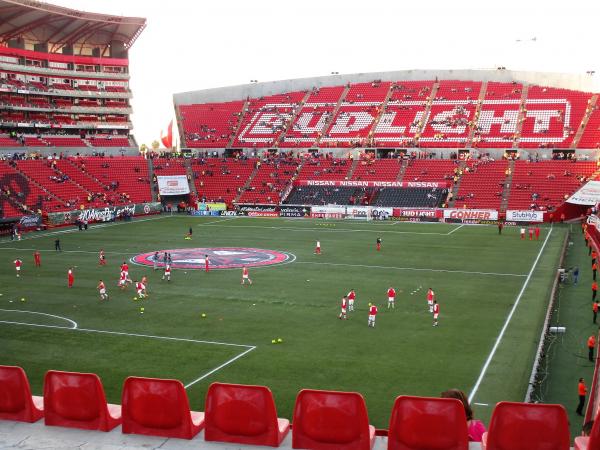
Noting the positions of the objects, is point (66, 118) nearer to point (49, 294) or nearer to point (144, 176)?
point (144, 176)

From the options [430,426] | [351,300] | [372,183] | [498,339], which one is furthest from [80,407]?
[372,183]

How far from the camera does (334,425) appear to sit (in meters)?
7.93

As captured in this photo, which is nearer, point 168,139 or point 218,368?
point 218,368

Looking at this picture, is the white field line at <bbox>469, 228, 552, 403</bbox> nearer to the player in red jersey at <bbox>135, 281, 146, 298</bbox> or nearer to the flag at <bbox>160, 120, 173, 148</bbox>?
the player in red jersey at <bbox>135, 281, 146, 298</bbox>

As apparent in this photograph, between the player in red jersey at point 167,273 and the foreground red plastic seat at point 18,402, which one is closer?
the foreground red plastic seat at point 18,402

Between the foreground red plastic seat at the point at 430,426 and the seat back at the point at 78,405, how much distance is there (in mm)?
3782

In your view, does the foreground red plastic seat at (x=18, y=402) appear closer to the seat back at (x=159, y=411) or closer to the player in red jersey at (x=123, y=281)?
the seat back at (x=159, y=411)

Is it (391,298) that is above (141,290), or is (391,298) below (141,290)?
below

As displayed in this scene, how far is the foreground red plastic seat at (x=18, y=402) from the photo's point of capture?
27.9ft

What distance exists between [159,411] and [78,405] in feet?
3.68

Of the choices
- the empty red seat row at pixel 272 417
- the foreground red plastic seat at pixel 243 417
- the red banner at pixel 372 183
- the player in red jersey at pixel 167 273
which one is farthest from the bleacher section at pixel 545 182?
the foreground red plastic seat at pixel 243 417

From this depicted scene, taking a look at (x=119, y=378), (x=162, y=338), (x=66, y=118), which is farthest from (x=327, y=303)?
(x=66, y=118)

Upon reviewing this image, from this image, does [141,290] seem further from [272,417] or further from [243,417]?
[272,417]

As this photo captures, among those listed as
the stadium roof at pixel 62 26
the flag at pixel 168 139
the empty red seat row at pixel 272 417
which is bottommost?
the empty red seat row at pixel 272 417
